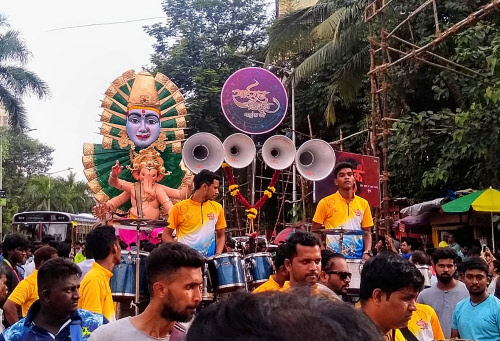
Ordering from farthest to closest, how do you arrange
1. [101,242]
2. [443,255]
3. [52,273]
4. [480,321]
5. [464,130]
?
[464,130] < [443,255] < [480,321] < [101,242] < [52,273]

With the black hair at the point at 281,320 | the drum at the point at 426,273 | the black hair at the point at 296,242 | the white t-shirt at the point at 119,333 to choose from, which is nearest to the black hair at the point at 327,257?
the black hair at the point at 296,242

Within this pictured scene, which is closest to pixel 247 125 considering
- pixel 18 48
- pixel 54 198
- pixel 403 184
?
pixel 403 184

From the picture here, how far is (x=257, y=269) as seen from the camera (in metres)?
8.30

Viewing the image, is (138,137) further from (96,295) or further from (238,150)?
(96,295)

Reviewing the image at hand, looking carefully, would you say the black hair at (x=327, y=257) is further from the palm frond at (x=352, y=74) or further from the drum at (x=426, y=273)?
the palm frond at (x=352, y=74)

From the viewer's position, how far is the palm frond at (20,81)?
108ft

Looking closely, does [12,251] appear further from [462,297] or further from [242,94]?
[242,94]

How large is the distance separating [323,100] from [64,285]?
22.6 m

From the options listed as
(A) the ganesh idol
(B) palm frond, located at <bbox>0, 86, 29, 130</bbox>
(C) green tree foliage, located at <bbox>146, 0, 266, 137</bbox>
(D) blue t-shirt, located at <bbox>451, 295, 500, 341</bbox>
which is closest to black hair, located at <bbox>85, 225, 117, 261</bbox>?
(D) blue t-shirt, located at <bbox>451, 295, 500, 341</bbox>

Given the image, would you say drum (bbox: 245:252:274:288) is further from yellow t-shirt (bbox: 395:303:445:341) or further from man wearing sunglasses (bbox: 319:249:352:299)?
yellow t-shirt (bbox: 395:303:445:341)

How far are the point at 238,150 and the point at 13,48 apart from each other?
23614 mm

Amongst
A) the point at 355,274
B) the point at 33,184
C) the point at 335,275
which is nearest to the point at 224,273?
the point at 355,274

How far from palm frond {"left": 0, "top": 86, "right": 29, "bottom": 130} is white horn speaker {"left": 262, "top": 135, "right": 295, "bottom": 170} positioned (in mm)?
22476

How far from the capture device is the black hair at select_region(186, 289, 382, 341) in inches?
42.1
